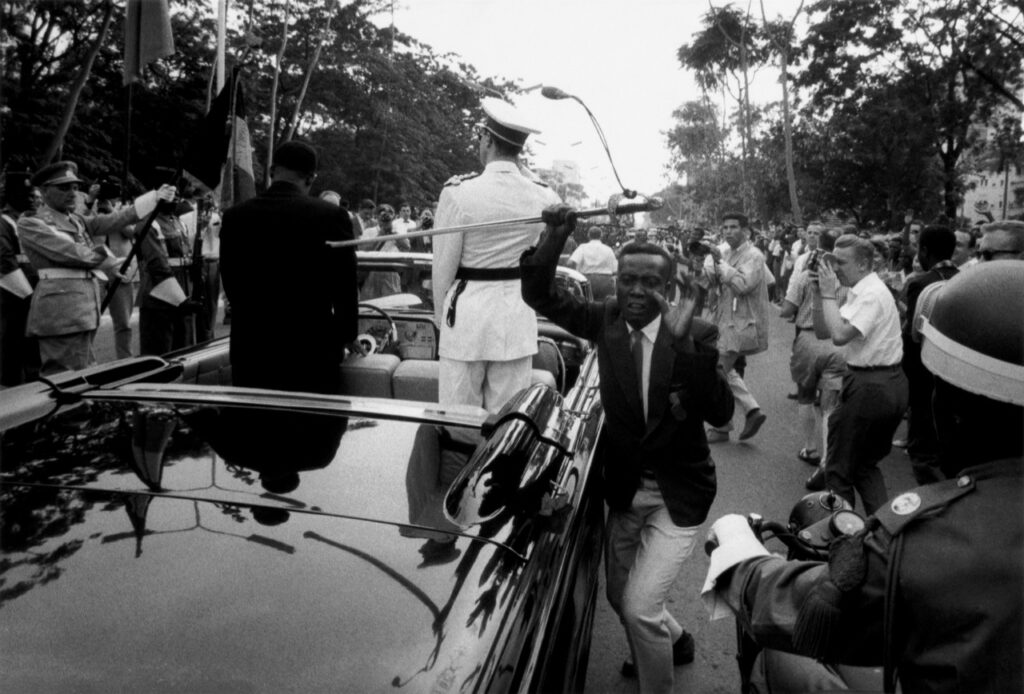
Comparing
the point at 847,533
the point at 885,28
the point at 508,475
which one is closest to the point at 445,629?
the point at 508,475

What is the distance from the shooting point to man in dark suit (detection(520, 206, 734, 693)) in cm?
263

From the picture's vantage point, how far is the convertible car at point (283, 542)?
4.25 feet

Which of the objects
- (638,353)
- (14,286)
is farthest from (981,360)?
(14,286)

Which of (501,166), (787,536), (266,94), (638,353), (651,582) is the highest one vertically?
(266,94)

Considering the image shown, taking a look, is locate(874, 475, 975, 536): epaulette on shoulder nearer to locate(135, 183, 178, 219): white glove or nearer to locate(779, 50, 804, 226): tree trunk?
locate(135, 183, 178, 219): white glove

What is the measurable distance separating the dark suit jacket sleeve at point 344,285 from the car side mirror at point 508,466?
129cm

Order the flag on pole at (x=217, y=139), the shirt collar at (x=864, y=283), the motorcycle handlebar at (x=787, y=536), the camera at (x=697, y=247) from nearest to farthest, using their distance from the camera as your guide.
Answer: the motorcycle handlebar at (x=787, y=536)
the shirt collar at (x=864, y=283)
the flag on pole at (x=217, y=139)
the camera at (x=697, y=247)

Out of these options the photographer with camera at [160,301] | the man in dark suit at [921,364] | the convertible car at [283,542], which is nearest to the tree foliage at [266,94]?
the photographer with camera at [160,301]

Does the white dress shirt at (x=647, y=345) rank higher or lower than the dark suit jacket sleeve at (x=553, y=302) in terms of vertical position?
lower

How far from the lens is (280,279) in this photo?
10.6ft

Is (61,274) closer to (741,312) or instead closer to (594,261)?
(741,312)

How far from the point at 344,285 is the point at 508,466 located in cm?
164

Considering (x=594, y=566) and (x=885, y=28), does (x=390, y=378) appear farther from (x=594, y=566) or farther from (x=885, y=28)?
(x=885, y=28)

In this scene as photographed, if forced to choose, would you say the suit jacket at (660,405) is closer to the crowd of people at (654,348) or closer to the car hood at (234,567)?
the crowd of people at (654,348)
